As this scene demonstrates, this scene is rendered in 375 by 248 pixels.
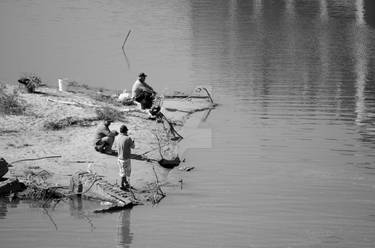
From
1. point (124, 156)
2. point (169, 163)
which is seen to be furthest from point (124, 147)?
point (169, 163)

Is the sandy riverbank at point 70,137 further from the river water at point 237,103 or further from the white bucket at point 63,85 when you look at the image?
the river water at point 237,103

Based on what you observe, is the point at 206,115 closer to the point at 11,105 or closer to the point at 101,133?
the point at 11,105

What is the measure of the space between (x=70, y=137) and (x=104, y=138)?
6.22ft

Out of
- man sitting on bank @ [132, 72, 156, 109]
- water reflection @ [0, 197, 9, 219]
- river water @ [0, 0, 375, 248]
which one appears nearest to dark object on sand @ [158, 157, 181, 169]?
river water @ [0, 0, 375, 248]

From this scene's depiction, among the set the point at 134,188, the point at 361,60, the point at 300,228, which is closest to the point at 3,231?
the point at 134,188

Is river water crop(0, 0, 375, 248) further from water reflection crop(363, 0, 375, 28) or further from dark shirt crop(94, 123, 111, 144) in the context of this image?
A: dark shirt crop(94, 123, 111, 144)

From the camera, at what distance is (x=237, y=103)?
105 feet

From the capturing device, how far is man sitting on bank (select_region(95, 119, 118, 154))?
849 inches

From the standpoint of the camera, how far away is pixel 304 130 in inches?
1077

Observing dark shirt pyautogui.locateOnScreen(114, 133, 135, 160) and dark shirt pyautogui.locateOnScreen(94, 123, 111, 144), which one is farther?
dark shirt pyautogui.locateOnScreen(94, 123, 111, 144)

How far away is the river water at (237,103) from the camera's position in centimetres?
1786

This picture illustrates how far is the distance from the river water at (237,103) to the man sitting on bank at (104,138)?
2449 millimetres

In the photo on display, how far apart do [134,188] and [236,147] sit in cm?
632

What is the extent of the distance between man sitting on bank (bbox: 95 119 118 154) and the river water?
245 centimetres
